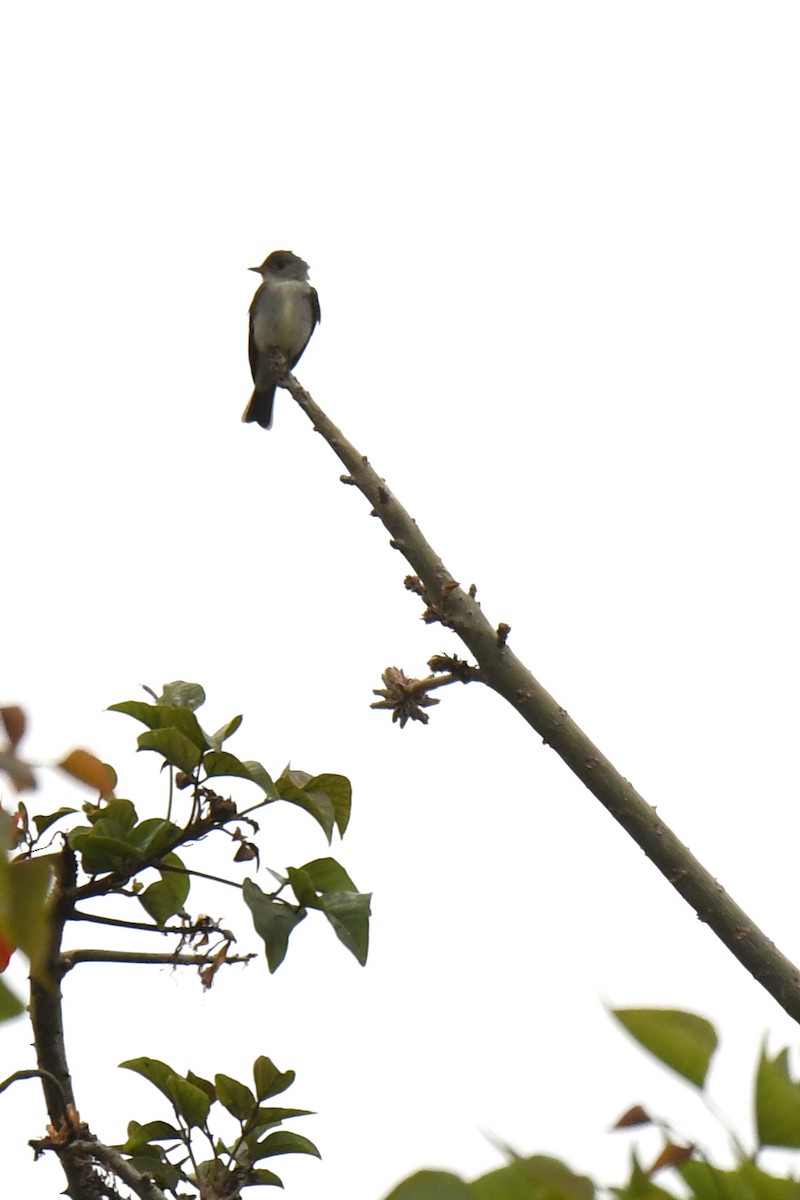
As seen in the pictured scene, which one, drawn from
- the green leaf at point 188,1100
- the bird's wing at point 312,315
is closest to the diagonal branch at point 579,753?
the green leaf at point 188,1100

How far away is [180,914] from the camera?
2949mm

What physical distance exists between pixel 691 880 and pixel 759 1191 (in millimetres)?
1731

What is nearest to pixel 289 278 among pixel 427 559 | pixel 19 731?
pixel 427 559

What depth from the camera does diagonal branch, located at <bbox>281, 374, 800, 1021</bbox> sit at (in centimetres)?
268

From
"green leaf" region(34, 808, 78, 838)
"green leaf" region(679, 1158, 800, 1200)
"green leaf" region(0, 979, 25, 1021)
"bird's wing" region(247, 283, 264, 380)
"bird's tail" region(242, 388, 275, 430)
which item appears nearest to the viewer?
"green leaf" region(0, 979, 25, 1021)

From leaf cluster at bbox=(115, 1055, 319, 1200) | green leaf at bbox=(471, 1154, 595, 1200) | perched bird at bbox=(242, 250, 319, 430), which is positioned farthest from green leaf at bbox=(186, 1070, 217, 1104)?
perched bird at bbox=(242, 250, 319, 430)

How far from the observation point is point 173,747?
9.64 ft

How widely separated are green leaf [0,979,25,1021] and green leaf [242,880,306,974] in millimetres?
1873

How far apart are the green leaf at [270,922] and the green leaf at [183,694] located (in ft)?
1.60

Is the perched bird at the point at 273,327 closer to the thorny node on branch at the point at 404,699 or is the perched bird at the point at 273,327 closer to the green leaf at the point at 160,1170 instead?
the thorny node on branch at the point at 404,699

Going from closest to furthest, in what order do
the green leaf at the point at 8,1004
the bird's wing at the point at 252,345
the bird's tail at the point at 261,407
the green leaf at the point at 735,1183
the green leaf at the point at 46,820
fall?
1. the green leaf at the point at 8,1004
2. the green leaf at the point at 735,1183
3. the green leaf at the point at 46,820
4. the bird's tail at the point at 261,407
5. the bird's wing at the point at 252,345

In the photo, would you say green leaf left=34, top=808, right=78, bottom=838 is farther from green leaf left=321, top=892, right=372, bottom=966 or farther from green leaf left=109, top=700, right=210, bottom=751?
green leaf left=321, top=892, right=372, bottom=966

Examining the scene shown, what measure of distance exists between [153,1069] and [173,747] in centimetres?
74

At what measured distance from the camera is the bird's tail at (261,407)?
38.4 ft
